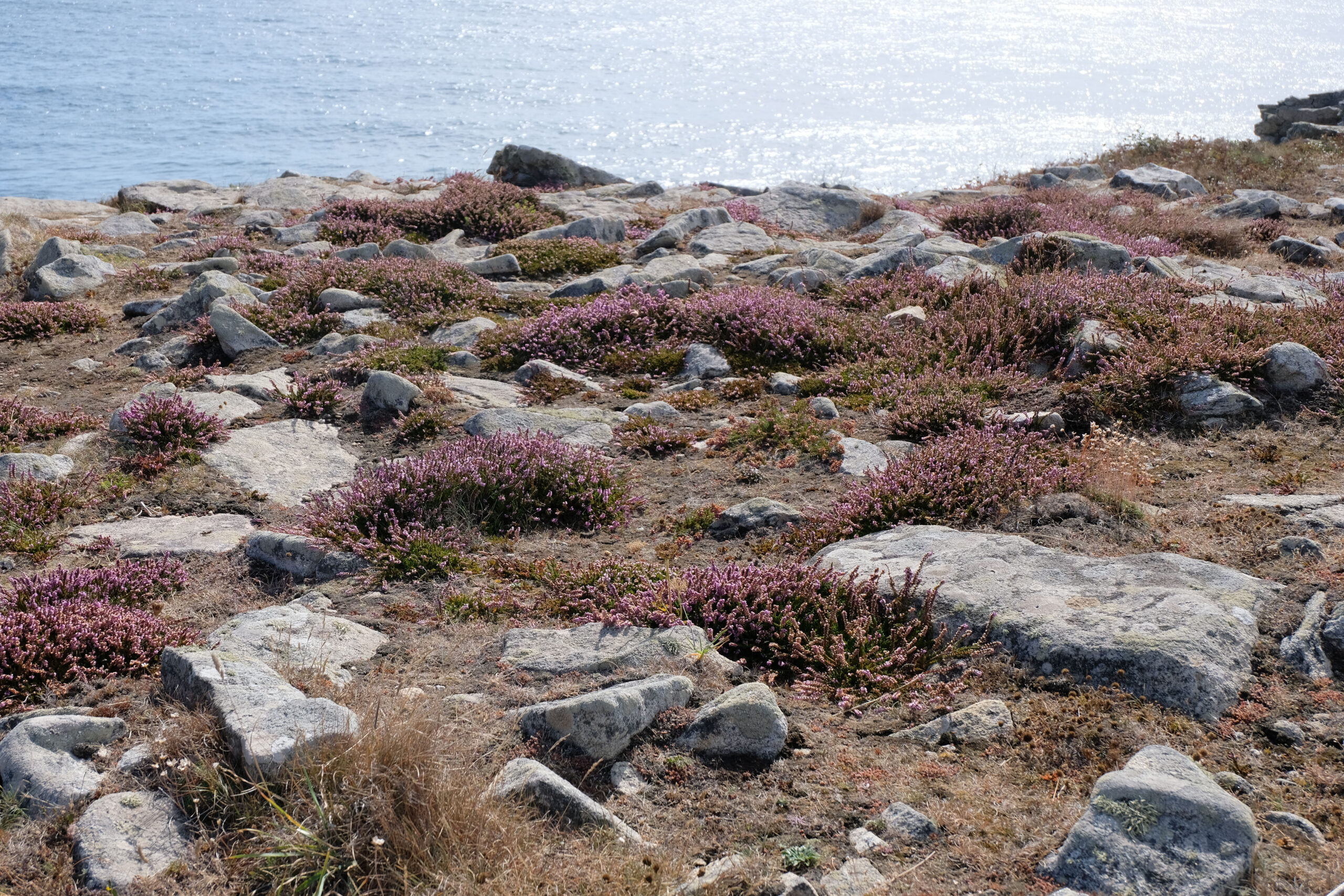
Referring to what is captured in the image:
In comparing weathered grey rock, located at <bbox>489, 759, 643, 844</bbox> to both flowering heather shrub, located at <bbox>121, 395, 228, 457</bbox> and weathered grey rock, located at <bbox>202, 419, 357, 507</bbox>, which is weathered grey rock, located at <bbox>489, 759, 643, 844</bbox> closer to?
weathered grey rock, located at <bbox>202, 419, 357, 507</bbox>

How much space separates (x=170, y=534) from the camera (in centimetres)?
713

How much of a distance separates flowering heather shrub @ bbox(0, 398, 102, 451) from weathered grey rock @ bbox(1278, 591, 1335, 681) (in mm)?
10431

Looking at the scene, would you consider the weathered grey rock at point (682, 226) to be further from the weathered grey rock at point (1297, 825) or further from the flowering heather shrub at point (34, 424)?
the weathered grey rock at point (1297, 825)

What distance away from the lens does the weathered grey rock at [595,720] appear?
4.36m

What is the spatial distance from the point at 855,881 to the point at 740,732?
1037 millimetres

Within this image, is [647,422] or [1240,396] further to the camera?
[647,422]

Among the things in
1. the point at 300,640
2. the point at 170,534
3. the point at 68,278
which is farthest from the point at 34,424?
the point at 68,278

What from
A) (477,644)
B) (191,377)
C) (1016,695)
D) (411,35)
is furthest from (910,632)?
Answer: (411,35)

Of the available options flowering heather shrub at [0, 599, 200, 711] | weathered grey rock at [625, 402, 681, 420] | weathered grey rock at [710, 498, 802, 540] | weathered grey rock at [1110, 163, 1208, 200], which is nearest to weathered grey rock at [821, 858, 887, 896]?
weathered grey rock at [710, 498, 802, 540]

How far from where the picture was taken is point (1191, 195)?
2125 centimetres

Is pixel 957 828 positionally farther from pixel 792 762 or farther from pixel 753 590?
pixel 753 590

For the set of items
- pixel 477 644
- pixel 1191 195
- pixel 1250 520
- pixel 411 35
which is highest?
pixel 411 35

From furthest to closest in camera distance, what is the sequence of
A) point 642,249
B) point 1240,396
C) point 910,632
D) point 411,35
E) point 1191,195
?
point 411,35
point 1191,195
point 642,249
point 1240,396
point 910,632

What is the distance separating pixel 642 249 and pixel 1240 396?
10.5 metres
